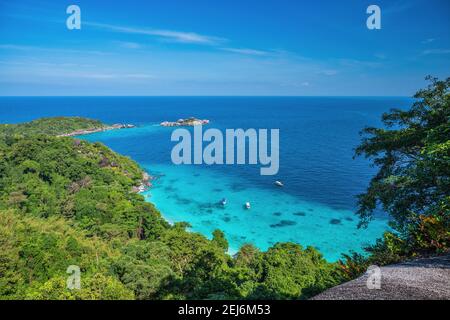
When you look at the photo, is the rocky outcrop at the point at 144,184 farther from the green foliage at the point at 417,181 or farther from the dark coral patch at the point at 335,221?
the green foliage at the point at 417,181

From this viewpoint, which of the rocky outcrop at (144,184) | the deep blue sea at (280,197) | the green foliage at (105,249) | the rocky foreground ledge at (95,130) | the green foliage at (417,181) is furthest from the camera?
the rocky foreground ledge at (95,130)

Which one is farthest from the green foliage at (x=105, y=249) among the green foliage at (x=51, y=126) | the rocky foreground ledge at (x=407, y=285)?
the green foliage at (x=51, y=126)

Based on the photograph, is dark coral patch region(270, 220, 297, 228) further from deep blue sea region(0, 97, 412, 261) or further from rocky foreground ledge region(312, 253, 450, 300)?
rocky foreground ledge region(312, 253, 450, 300)

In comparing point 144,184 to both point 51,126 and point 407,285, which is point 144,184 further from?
point 51,126

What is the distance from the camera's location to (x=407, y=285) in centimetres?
529

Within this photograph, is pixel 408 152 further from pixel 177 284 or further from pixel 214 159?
pixel 214 159

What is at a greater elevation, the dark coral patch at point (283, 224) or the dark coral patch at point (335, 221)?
the dark coral patch at point (335, 221)

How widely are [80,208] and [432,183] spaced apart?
26296 millimetres

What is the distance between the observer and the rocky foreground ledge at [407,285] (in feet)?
16.3

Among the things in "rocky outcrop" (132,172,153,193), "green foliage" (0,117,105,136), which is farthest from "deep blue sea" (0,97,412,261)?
"green foliage" (0,117,105,136)

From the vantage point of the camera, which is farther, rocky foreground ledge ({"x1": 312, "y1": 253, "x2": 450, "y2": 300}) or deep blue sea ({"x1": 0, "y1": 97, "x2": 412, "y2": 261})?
deep blue sea ({"x1": 0, "y1": 97, "x2": 412, "y2": 261})

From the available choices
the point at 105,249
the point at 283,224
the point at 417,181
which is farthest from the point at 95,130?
the point at 417,181

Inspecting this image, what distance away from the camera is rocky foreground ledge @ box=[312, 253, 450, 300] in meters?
4.98

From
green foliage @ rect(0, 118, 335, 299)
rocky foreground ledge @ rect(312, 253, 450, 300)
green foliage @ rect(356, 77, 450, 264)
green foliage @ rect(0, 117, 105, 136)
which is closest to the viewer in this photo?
rocky foreground ledge @ rect(312, 253, 450, 300)
